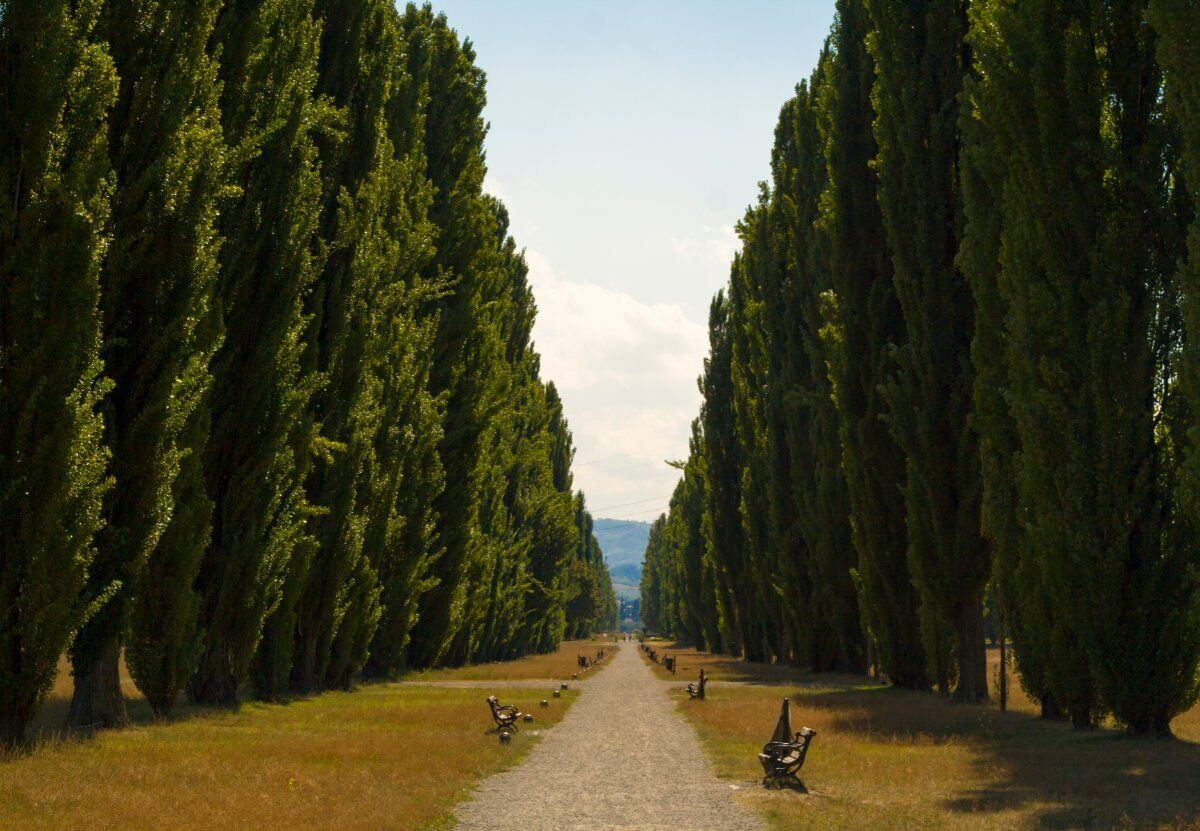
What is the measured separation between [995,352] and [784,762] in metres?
9.46

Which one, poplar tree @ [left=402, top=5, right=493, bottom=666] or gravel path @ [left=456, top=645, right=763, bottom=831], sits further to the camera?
poplar tree @ [left=402, top=5, right=493, bottom=666]

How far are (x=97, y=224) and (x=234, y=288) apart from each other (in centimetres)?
577

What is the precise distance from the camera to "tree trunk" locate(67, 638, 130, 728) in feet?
47.4

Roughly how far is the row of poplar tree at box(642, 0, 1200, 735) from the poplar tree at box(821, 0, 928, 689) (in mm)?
56

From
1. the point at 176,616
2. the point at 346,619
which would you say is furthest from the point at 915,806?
the point at 346,619

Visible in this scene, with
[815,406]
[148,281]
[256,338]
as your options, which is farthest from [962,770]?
[815,406]

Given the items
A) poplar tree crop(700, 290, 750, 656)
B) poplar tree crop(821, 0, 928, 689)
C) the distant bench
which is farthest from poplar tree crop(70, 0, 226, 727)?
poplar tree crop(700, 290, 750, 656)

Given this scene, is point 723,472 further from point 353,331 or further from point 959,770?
point 959,770

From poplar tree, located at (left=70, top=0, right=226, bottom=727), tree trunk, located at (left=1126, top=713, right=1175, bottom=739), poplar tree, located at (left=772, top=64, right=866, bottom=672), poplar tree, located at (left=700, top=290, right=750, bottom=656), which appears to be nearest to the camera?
A: poplar tree, located at (left=70, top=0, right=226, bottom=727)

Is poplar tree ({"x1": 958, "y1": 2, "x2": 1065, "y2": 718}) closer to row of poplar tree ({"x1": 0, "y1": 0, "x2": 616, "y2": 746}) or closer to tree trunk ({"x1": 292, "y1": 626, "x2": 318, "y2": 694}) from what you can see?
row of poplar tree ({"x1": 0, "y1": 0, "x2": 616, "y2": 746})

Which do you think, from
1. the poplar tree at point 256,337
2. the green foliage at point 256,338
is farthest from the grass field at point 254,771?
the green foliage at point 256,338

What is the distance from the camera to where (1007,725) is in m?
17.7

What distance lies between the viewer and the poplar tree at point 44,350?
11.8 meters

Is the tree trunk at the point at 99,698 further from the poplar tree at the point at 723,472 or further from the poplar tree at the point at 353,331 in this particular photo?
the poplar tree at the point at 723,472
